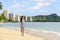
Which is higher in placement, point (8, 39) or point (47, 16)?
point (47, 16)

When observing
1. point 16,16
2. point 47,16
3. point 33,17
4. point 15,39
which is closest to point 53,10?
point 47,16

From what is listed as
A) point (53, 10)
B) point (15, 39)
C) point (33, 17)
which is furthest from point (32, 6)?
point (15, 39)

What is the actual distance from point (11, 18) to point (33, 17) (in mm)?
657

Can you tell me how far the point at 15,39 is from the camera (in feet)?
14.5

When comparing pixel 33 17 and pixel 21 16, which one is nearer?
pixel 21 16

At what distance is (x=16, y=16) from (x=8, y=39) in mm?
967

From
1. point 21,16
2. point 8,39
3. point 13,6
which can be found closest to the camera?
point 8,39

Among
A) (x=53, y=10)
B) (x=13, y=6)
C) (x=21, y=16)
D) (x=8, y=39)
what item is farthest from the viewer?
(x=53, y=10)

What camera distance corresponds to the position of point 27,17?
4.89m

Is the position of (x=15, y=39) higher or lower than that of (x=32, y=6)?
lower

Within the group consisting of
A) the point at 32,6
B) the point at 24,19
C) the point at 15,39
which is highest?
the point at 32,6

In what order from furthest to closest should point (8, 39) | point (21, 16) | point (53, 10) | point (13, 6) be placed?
point (53, 10) < point (13, 6) < point (21, 16) < point (8, 39)

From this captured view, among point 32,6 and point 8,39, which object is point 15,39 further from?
point 32,6

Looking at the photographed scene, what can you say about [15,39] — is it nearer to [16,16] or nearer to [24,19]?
[24,19]
